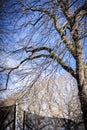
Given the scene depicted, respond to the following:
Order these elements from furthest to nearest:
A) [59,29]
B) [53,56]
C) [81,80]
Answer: [81,80], [59,29], [53,56]

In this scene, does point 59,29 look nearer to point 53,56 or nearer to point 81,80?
point 53,56

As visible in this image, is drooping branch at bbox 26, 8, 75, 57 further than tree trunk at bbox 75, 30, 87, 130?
No

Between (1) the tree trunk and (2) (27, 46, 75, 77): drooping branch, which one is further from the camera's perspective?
(1) the tree trunk

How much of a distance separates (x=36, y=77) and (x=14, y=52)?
1.79m

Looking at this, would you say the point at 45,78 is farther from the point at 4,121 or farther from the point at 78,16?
the point at 4,121

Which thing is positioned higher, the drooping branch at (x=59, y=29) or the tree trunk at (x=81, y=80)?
the drooping branch at (x=59, y=29)

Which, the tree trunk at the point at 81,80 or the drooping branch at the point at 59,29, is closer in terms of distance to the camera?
the drooping branch at the point at 59,29

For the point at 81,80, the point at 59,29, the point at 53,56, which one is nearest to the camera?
the point at 53,56

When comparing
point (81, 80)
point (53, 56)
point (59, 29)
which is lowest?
point (81, 80)

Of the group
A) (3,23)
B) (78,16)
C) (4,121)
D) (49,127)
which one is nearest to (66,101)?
(49,127)

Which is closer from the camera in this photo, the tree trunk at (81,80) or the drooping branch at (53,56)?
the drooping branch at (53,56)

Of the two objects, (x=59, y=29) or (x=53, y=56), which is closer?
(x=53, y=56)

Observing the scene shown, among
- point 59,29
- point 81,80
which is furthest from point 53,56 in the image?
point 81,80

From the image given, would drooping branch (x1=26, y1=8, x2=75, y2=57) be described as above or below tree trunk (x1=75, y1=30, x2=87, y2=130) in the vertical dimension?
above
